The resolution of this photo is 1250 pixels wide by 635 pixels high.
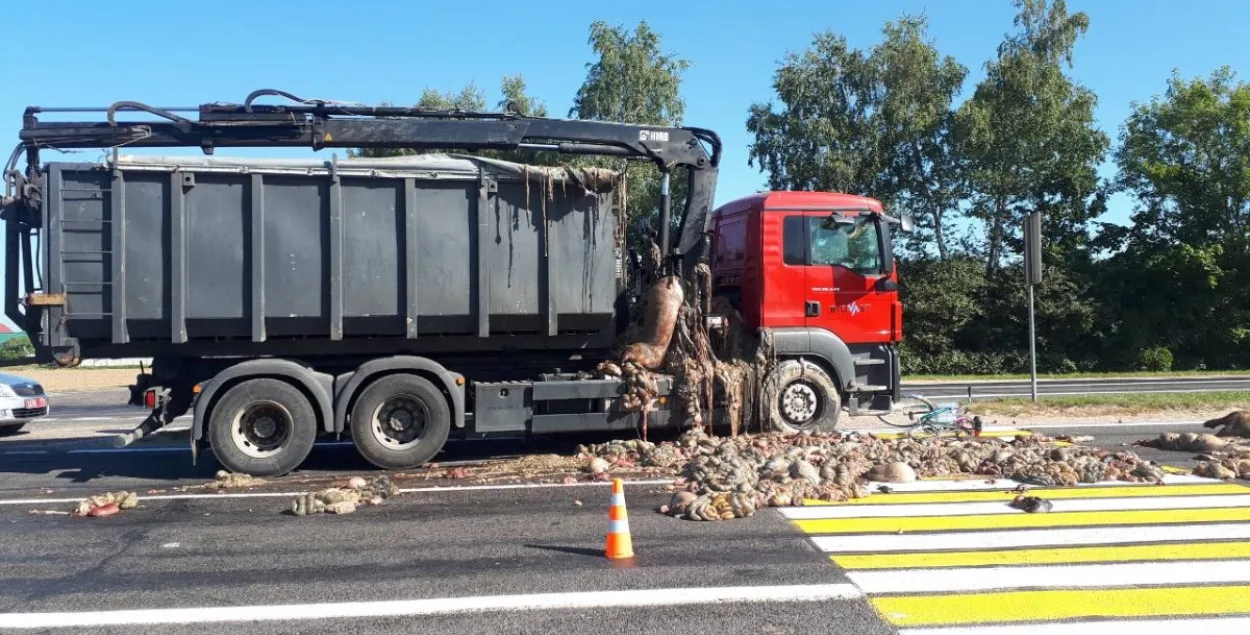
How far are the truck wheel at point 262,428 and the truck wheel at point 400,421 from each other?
53 centimetres

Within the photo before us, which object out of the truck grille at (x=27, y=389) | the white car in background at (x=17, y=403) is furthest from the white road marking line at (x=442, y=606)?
the truck grille at (x=27, y=389)

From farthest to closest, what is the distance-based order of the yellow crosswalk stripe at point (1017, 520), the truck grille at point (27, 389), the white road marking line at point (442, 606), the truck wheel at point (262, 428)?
the truck grille at point (27, 389) < the truck wheel at point (262, 428) < the yellow crosswalk stripe at point (1017, 520) < the white road marking line at point (442, 606)

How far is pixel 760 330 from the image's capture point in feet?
34.6

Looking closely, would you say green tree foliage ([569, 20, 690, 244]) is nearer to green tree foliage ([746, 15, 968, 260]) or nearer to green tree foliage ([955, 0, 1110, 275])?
green tree foliage ([746, 15, 968, 260])

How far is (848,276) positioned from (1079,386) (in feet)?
46.3

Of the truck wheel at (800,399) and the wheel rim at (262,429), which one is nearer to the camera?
the wheel rim at (262,429)

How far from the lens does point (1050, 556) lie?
19.2 feet

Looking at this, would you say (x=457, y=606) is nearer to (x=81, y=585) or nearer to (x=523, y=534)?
(x=523, y=534)

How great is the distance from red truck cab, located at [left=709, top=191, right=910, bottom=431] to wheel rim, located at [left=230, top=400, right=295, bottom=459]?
5475 millimetres

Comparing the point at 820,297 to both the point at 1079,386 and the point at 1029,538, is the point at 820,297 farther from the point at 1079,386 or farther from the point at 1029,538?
the point at 1079,386

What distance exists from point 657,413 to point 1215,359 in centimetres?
2995

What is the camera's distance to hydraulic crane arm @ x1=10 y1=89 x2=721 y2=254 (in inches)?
367

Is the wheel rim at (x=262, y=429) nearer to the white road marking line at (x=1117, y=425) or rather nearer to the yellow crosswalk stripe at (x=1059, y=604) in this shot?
the yellow crosswalk stripe at (x=1059, y=604)

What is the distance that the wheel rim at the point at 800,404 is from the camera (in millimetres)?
10484
